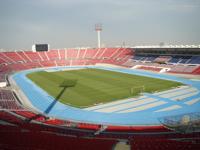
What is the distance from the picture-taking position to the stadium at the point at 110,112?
18203 millimetres

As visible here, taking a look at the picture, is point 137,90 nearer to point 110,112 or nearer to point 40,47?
point 110,112

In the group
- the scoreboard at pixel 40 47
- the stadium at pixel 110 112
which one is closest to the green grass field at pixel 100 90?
the stadium at pixel 110 112

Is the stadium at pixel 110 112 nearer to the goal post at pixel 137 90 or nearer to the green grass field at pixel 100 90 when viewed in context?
the green grass field at pixel 100 90

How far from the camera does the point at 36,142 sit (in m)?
17.6

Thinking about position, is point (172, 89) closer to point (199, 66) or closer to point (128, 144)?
point (199, 66)

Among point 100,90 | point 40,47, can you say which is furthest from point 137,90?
point 40,47

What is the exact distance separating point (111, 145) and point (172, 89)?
30.0 m

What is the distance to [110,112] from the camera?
1273 inches

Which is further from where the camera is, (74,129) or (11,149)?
(74,129)

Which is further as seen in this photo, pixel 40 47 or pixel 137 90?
pixel 40 47

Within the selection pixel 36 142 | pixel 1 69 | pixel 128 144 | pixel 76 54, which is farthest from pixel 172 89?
pixel 76 54

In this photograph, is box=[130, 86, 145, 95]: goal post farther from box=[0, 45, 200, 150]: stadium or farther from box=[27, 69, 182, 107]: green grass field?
box=[0, 45, 200, 150]: stadium

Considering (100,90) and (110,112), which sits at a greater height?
(100,90)

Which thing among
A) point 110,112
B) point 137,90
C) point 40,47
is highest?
point 40,47
